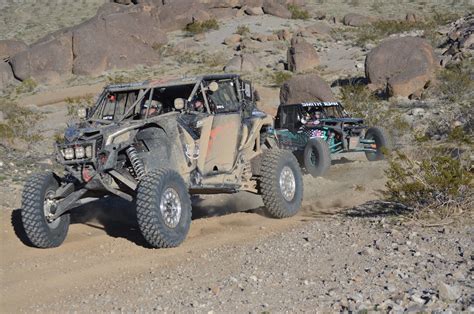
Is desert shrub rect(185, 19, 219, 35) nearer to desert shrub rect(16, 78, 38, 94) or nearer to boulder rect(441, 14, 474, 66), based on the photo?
desert shrub rect(16, 78, 38, 94)

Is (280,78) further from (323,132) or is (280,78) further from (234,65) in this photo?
(323,132)

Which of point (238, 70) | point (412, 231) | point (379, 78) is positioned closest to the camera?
point (412, 231)

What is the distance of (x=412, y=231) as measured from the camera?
7.83 meters

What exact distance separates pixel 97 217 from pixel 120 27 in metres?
33.4

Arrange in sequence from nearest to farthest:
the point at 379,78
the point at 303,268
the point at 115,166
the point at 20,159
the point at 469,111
A: the point at 303,268, the point at 115,166, the point at 20,159, the point at 469,111, the point at 379,78

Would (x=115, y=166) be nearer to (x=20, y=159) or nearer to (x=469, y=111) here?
(x=20, y=159)

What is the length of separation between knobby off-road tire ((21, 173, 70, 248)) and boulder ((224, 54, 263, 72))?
30.5m

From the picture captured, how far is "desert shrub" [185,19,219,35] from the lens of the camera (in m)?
50.1

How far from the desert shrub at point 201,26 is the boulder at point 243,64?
425 inches

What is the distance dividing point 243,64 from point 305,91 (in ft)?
49.0

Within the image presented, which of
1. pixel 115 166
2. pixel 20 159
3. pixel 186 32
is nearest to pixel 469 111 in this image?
pixel 20 159

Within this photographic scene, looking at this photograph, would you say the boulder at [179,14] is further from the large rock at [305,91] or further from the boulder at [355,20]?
the large rock at [305,91]

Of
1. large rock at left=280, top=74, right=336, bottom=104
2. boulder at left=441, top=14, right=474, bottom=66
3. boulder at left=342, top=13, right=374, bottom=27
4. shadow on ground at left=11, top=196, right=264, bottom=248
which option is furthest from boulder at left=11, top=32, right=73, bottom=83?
shadow on ground at left=11, top=196, right=264, bottom=248

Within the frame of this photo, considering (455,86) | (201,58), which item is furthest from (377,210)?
(201,58)
